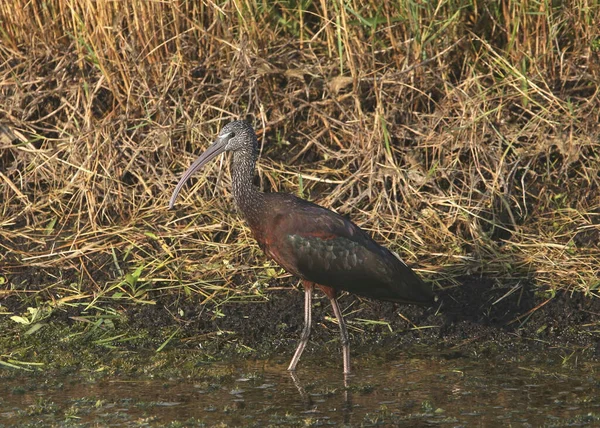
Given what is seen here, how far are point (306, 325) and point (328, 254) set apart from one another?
42 centimetres

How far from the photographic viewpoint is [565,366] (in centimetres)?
571

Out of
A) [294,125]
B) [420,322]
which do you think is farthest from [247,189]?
[294,125]

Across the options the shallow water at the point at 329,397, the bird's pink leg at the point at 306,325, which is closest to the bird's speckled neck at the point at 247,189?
the bird's pink leg at the point at 306,325

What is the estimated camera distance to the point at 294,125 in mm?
7602

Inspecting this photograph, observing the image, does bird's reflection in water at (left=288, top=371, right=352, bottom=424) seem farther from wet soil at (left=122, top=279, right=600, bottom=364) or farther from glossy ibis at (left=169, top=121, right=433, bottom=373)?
wet soil at (left=122, top=279, right=600, bottom=364)

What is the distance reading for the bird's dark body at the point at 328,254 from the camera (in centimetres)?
586

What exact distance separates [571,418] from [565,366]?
797 mm

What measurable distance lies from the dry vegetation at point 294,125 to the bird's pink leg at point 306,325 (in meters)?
0.74

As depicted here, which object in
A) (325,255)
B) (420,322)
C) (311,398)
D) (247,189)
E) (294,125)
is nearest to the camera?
(311,398)

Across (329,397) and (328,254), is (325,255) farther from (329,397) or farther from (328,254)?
(329,397)

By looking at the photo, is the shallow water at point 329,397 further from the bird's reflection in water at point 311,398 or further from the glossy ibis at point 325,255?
the glossy ibis at point 325,255

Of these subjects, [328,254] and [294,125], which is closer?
[328,254]

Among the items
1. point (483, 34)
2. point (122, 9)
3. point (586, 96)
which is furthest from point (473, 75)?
point (122, 9)

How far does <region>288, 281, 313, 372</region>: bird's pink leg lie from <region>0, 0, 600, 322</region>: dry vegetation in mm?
741
